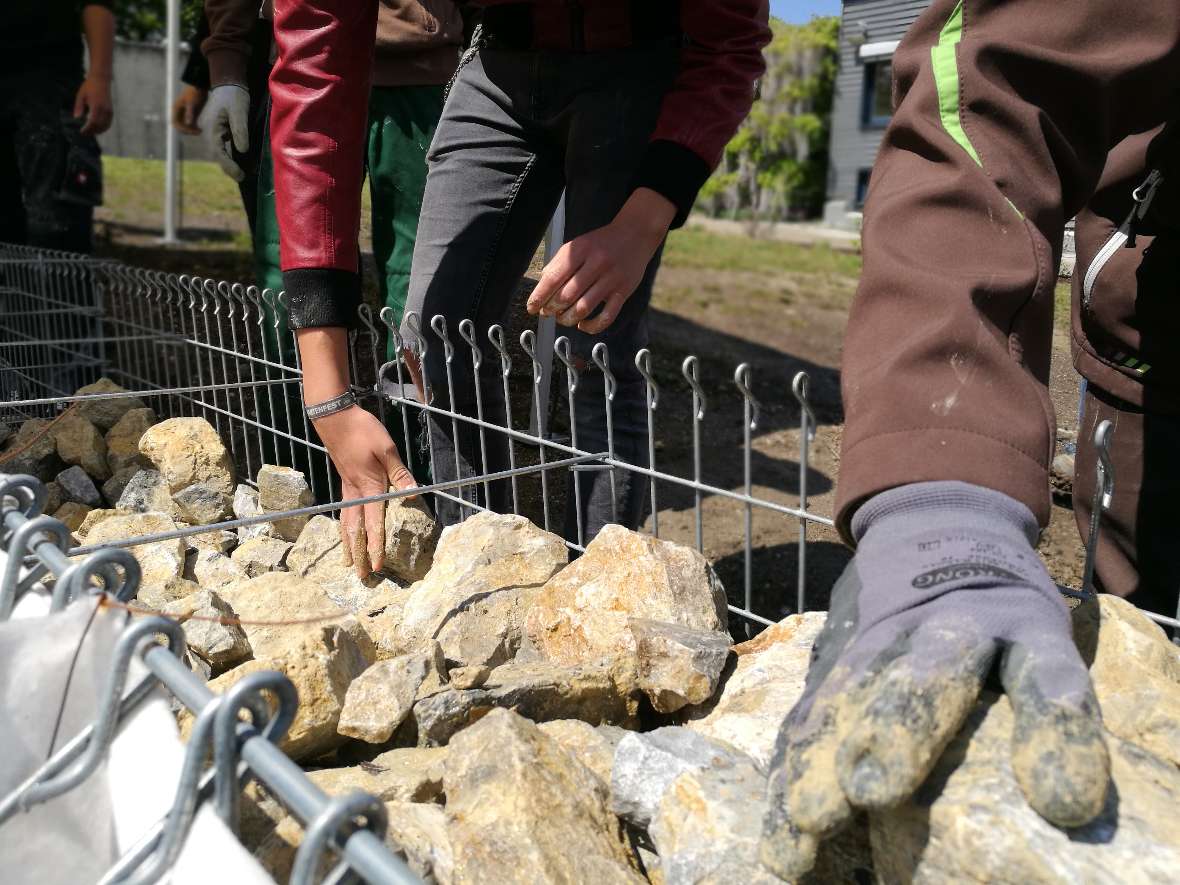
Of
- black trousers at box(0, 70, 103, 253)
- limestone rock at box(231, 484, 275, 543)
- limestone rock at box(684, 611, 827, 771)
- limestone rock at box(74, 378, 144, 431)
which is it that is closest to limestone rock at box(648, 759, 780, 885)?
limestone rock at box(684, 611, 827, 771)

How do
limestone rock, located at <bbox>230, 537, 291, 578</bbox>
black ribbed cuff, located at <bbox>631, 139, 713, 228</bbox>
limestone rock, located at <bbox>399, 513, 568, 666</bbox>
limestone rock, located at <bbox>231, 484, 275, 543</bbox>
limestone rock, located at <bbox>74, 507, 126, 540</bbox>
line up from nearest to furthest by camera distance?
limestone rock, located at <bbox>399, 513, 568, 666</bbox>, black ribbed cuff, located at <bbox>631, 139, 713, 228</bbox>, limestone rock, located at <bbox>230, 537, 291, 578</bbox>, limestone rock, located at <bbox>74, 507, 126, 540</bbox>, limestone rock, located at <bbox>231, 484, 275, 543</bbox>

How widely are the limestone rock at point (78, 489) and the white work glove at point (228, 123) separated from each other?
118cm

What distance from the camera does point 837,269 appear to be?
10.1 m

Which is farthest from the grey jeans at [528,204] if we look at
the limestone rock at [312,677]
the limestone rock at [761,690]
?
the limestone rock at [312,677]

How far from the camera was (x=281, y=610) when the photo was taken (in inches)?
64.5

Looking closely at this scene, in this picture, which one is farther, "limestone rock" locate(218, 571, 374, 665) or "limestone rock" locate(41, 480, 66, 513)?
"limestone rock" locate(41, 480, 66, 513)

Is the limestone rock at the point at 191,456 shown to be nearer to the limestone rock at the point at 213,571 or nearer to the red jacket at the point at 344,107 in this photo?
the limestone rock at the point at 213,571

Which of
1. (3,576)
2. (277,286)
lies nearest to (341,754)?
(3,576)

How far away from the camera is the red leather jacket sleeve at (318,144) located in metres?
1.86

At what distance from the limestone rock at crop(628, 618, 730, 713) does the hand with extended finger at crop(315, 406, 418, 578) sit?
2.12ft

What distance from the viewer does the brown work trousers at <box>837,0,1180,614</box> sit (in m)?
0.90

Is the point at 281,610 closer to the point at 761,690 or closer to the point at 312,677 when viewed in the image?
the point at 312,677

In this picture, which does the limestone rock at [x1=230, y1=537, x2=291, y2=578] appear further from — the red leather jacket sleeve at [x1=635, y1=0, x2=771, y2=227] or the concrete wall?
the concrete wall

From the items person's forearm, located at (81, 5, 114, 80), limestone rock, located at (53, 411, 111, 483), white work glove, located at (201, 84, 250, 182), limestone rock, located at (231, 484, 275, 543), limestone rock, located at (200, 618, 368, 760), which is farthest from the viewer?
person's forearm, located at (81, 5, 114, 80)
